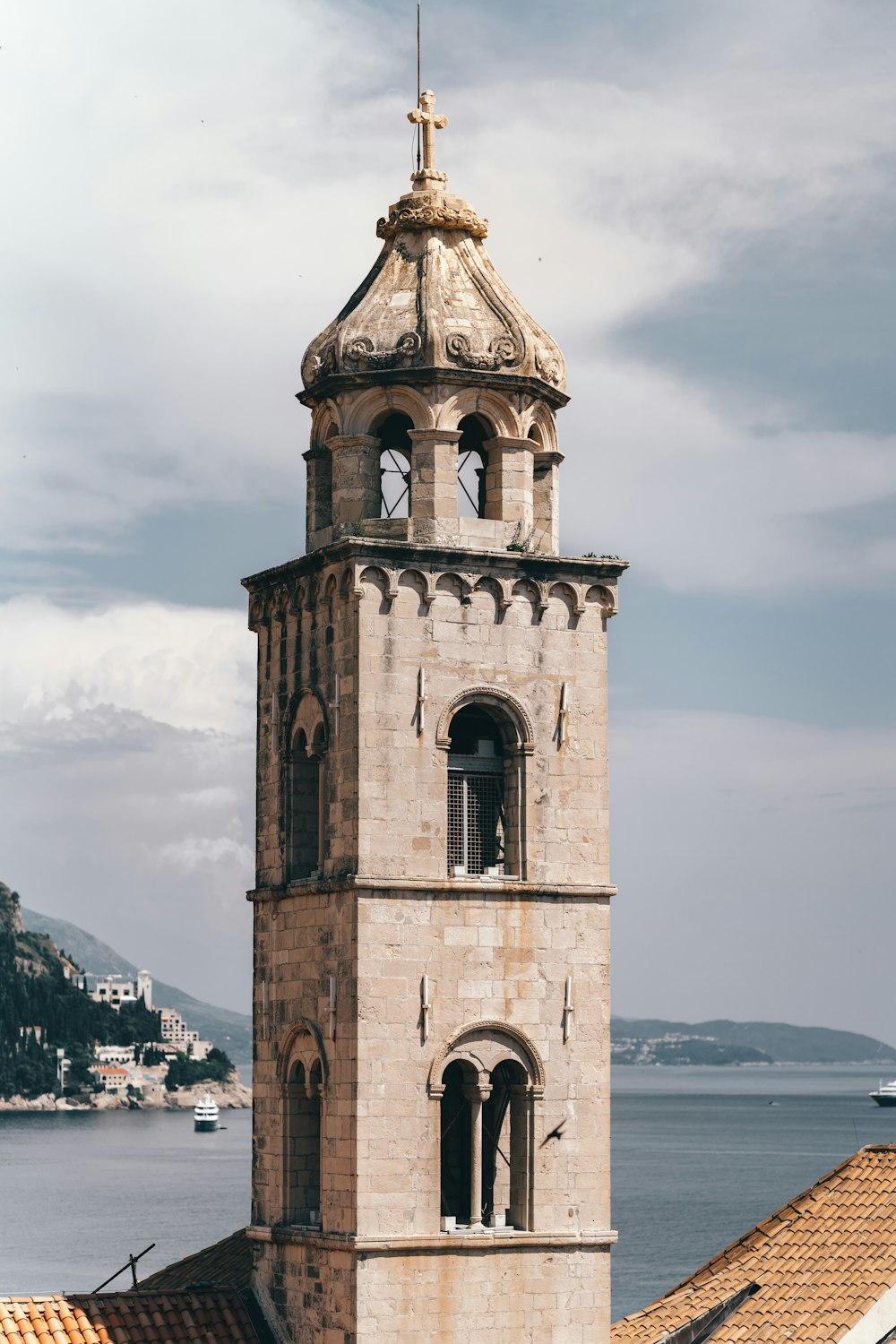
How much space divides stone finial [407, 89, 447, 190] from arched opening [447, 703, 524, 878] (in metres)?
7.93

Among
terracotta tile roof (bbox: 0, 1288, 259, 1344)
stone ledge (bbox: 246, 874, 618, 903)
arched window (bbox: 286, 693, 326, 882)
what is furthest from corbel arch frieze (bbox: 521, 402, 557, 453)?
terracotta tile roof (bbox: 0, 1288, 259, 1344)

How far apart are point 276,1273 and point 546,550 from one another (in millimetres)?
10772

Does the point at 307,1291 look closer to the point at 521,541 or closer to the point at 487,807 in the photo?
the point at 487,807

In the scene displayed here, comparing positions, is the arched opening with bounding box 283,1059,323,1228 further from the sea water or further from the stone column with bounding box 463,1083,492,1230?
the sea water

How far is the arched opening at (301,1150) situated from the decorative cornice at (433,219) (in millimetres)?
12047

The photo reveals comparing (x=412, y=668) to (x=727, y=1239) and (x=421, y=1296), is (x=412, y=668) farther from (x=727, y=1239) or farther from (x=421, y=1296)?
(x=727, y=1239)

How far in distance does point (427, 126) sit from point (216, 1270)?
17.3 metres

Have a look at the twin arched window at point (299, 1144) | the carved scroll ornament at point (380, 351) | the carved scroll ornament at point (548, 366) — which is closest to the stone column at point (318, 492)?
the carved scroll ornament at point (380, 351)

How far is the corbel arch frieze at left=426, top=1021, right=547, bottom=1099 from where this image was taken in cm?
3022

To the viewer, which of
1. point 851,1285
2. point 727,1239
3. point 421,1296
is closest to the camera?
point 421,1296

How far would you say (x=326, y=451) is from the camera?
108 ft

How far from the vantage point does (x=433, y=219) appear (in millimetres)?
32812

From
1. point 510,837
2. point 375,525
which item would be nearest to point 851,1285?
point 510,837

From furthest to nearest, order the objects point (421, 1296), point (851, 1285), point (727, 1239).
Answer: point (727, 1239) < point (851, 1285) < point (421, 1296)
